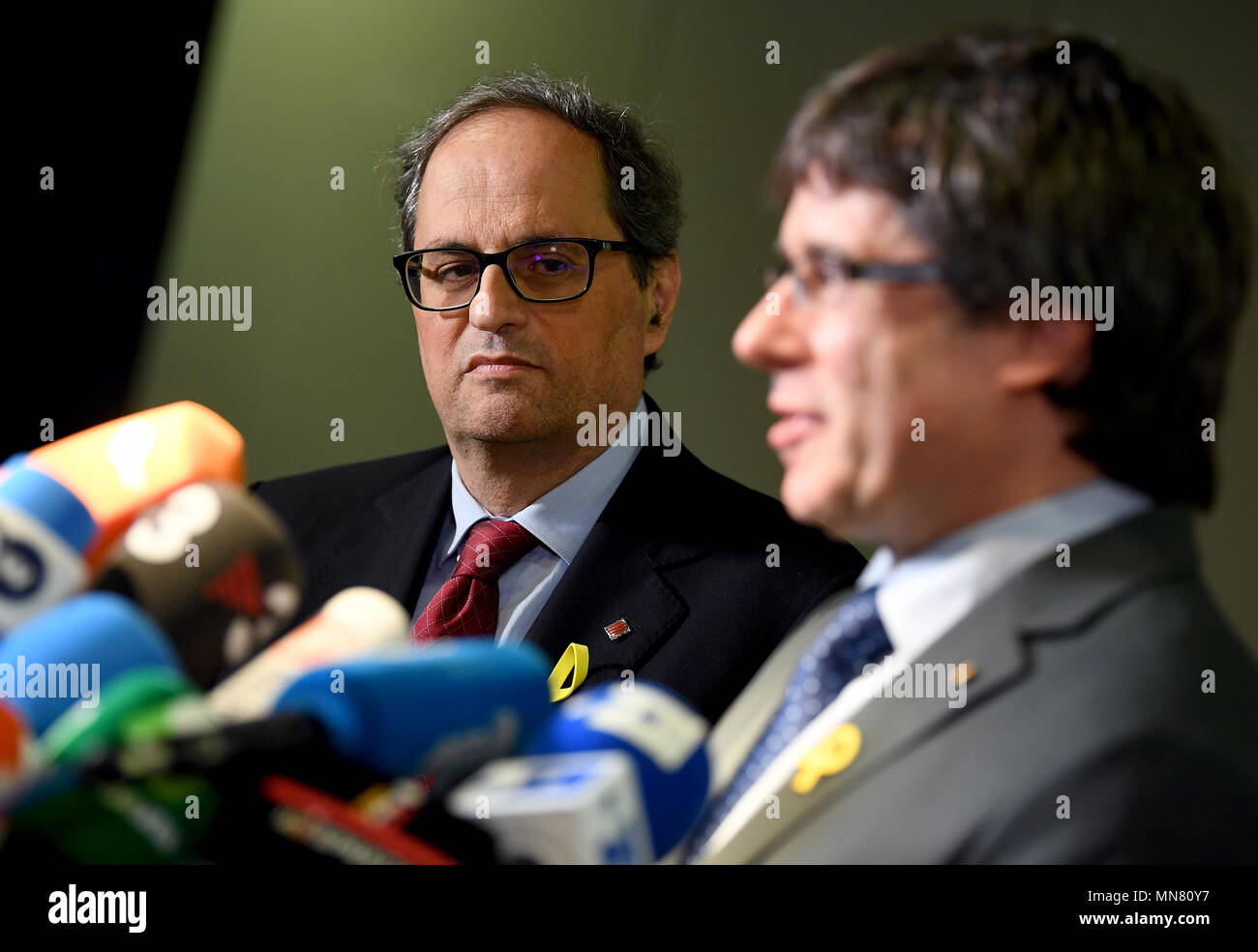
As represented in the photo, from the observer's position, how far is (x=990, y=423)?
0.91m

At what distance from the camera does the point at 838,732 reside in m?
0.88

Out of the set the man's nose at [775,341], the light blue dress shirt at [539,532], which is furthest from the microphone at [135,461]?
the light blue dress shirt at [539,532]

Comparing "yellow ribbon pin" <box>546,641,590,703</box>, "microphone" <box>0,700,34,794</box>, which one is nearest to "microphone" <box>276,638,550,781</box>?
"microphone" <box>0,700,34,794</box>

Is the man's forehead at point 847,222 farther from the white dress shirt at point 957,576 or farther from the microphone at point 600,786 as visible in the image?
the microphone at point 600,786

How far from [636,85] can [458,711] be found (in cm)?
114

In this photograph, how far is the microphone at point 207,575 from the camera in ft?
2.92

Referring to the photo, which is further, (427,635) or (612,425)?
(612,425)

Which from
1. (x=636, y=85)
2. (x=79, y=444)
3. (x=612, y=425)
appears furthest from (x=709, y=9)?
(x=79, y=444)

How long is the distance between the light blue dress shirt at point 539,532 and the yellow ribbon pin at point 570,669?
0.10m

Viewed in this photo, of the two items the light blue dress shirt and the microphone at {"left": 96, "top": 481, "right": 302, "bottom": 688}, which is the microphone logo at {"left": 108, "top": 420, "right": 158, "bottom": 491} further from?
the light blue dress shirt

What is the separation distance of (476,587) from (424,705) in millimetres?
884

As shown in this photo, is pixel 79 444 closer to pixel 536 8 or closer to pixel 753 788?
pixel 753 788

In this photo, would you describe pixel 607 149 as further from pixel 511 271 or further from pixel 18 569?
pixel 18 569

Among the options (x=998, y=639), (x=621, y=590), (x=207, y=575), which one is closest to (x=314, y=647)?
(x=207, y=575)
